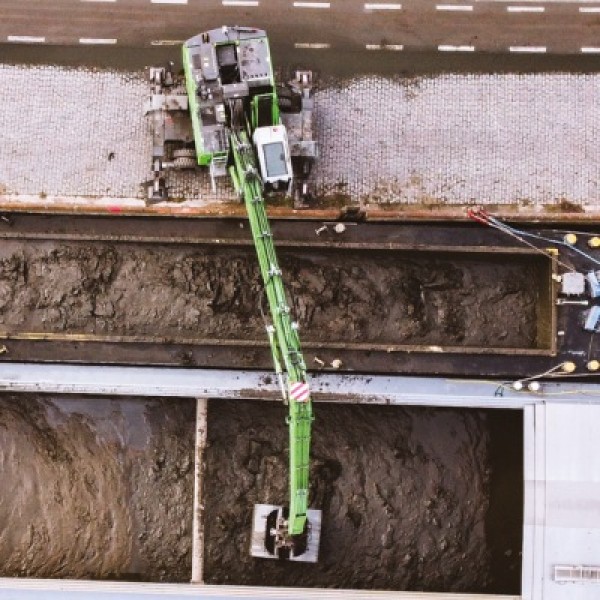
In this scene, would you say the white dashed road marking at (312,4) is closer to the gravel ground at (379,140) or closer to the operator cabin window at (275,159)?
the gravel ground at (379,140)

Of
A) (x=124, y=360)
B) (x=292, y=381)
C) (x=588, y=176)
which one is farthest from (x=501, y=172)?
(x=124, y=360)

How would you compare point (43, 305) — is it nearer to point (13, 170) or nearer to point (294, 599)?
point (13, 170)

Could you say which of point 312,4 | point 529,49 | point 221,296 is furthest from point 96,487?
point 529,49

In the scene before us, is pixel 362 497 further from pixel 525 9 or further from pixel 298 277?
pixel 525 9

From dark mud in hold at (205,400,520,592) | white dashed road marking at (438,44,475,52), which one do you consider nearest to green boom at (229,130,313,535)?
dark mud in hold at (205,400,520,592)

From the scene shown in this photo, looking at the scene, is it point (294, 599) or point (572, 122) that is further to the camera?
point (572, 122)

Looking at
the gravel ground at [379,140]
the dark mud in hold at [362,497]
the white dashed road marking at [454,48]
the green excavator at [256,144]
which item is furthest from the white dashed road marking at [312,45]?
the dark mud in hold at [362,497]

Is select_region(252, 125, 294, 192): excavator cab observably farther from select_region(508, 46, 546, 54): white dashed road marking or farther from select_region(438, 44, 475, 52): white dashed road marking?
select_region(508, 46, 546, 54): white dashed road marking
